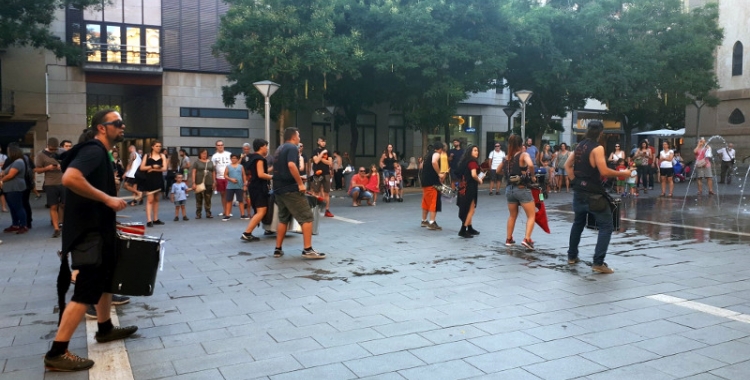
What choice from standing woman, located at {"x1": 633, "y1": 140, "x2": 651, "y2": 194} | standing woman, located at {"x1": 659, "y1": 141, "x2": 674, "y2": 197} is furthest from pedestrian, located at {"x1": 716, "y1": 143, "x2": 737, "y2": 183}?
standing woman, located at {"x1": 659, "y1": 141, "x2": 674, "y2": 197}

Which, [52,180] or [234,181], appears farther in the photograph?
[234,181]

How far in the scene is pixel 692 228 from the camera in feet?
37.9

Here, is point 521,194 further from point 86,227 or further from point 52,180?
point 52,180

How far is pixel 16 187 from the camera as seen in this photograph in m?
11.5

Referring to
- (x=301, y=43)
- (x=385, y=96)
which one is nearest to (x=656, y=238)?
(x=301, y=43)

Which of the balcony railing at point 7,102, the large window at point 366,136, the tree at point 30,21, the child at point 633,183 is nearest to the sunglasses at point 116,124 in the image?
the child at point 633,183

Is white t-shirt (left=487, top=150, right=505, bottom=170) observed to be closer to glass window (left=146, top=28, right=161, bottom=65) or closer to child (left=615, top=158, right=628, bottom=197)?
child (left=615, top=158, right=628, bottom=197)

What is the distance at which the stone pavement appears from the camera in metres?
4.29

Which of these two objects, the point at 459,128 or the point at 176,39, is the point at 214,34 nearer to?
the point at 176,39

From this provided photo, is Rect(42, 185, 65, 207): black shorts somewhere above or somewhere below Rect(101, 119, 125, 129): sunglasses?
below

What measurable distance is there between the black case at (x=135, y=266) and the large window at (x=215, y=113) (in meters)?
27.1

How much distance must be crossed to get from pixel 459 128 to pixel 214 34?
16.3 m

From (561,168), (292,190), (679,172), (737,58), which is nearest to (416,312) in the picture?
(292,190)

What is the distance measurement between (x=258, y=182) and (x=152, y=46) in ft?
70.9
